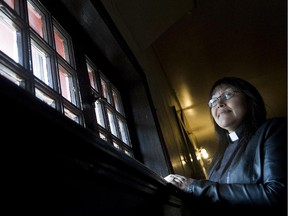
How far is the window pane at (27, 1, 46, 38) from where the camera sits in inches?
47.0

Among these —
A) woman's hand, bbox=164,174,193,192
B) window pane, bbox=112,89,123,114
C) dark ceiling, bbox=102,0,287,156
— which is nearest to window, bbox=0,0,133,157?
window pane, bbox=112,89,123,114

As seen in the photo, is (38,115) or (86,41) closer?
(38,115)

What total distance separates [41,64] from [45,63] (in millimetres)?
29

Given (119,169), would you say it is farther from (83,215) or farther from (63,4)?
(63,4)

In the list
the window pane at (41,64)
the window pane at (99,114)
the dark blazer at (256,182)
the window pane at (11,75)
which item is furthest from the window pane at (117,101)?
the window pane at (11,75)

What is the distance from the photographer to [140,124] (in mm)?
1994

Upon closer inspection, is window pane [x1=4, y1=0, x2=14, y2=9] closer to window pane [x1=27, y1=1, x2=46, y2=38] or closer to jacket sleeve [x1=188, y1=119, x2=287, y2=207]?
window pane [x1=27, y1=1, x2=46, y2=38]

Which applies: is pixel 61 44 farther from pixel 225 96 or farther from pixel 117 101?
pixel 225 96

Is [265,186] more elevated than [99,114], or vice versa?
[99,114]

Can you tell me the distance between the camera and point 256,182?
1041 millimetres

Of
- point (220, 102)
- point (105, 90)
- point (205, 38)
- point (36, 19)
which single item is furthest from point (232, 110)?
point (205, 38)

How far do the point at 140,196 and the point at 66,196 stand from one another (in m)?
0.41

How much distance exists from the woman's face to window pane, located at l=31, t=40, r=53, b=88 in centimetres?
91

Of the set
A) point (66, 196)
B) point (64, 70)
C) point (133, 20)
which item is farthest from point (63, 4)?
point (66, 196)
